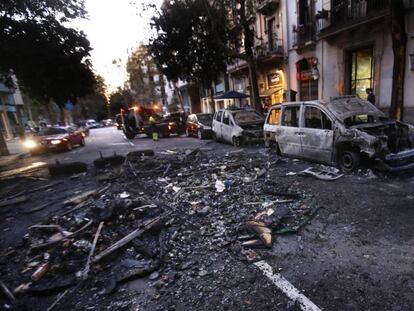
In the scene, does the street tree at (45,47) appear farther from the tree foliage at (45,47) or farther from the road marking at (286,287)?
the road marking at (286,287)

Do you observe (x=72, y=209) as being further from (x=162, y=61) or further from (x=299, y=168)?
(x=162, y=61)

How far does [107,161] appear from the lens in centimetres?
1022

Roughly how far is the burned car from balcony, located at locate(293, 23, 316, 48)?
10.7 m

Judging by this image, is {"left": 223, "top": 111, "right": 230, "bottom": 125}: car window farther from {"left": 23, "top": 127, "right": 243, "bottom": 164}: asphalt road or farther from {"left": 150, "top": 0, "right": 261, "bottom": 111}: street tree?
{"left": 150, "top": 0, "right": 261, "bottom": 111}: street tree

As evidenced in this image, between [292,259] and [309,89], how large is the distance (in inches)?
640

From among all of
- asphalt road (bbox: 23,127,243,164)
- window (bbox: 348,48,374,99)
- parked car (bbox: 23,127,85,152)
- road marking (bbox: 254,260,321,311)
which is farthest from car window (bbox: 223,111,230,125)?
parked car (bbox: 23,127,85,152)

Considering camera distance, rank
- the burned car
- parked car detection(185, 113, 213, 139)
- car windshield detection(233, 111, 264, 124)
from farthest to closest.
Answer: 1. parked car detection(185, 113, 213, 139)
2. car windshield detection(233, 111, 264, 124)
3. the burned car

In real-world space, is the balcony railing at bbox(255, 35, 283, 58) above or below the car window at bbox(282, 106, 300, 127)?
above

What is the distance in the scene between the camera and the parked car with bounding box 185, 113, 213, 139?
54.3ft

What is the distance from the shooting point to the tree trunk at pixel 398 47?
9219mm

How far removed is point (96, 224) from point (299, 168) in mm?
5175

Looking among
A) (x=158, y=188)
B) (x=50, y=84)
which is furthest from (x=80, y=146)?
(x=158, y=188)

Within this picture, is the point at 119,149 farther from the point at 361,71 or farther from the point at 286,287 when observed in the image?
the point at 286,287

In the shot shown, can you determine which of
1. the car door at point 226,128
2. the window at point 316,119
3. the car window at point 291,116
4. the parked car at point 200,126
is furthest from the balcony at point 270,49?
the window at point 316,119
